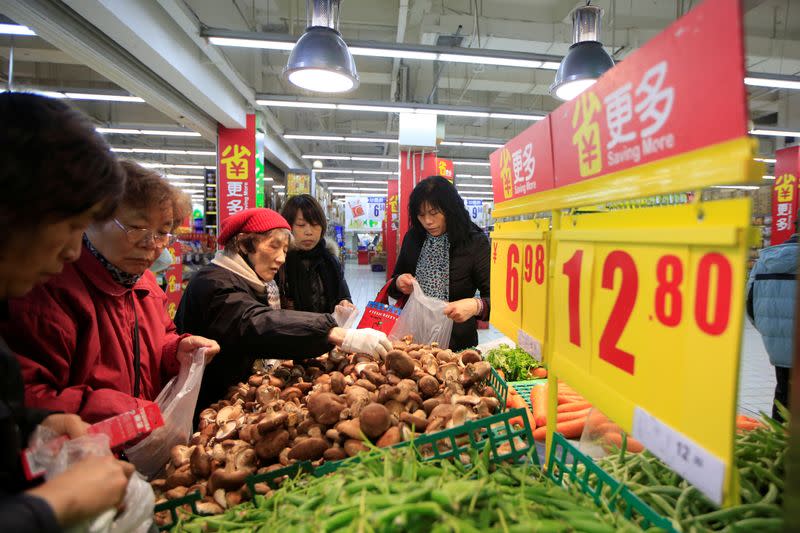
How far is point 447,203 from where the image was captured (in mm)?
3117

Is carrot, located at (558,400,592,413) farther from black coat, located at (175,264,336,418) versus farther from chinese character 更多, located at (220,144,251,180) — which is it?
chinese character 更多, located at (220,144,251,180)

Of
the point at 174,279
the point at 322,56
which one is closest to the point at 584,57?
the point at 322,56

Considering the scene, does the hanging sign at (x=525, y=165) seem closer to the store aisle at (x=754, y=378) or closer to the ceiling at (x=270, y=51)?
the store aisle at (x=754, y=378)

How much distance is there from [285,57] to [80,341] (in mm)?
10558

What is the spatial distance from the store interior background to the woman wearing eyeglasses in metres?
3.78

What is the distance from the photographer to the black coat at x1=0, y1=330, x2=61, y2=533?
69 cm

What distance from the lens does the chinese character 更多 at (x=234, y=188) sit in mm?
9016

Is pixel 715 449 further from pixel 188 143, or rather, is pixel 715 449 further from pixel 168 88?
pixel 188 143

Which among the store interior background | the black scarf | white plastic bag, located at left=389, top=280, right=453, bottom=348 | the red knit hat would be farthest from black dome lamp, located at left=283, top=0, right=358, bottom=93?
white plastic bag, located at left=389, top=280, right=453, bottom=348

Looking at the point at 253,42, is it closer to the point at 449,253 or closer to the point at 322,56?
the point at 322,56

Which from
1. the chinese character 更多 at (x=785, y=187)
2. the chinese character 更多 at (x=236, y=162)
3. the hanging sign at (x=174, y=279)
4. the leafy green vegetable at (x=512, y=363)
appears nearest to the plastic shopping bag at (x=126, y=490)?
the leafy green vegetable at (x=512, y=363)

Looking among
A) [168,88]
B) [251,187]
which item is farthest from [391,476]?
[251,187]

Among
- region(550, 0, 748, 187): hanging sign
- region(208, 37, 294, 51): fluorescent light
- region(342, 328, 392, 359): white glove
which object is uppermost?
A: region(208, 37, 294, 51): fluorescent light

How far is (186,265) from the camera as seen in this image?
293 inches
